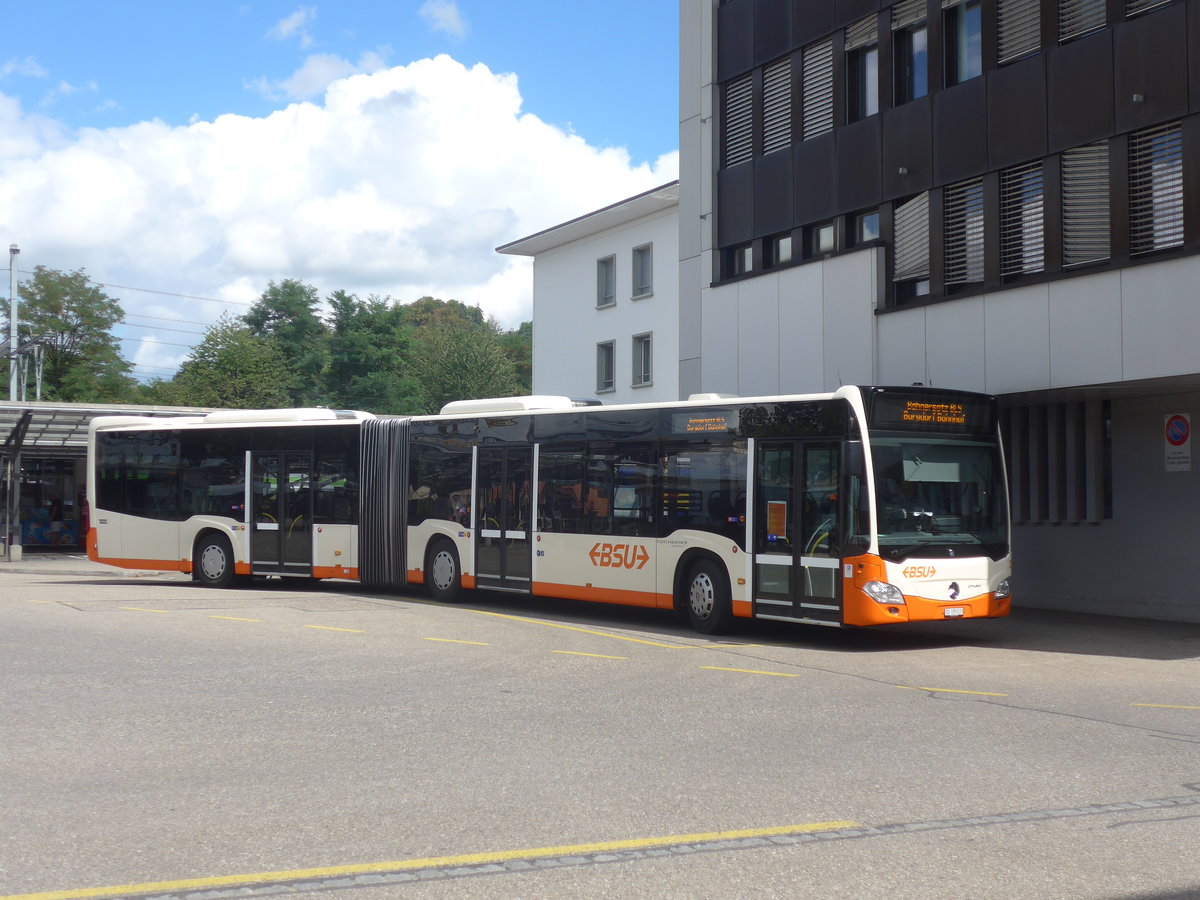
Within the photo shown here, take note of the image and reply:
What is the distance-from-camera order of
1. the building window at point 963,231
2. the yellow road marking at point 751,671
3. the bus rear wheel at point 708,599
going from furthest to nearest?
the building window at point 963,231 → the bus rear wheel at point 708,599 → the yellow road marking at point 751,671

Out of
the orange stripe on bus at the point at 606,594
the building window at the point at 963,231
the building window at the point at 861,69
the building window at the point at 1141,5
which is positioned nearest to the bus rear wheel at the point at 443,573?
the orange stripe on bus at the point at 606,594

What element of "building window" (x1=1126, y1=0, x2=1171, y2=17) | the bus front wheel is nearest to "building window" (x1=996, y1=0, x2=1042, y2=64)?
"building window" (x1=1126, y1=0, x2=1171, y2=17)

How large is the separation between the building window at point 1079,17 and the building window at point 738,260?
25.0 ft

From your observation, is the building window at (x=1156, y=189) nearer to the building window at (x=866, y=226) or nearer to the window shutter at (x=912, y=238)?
the window shutter at (x=912, y=238)

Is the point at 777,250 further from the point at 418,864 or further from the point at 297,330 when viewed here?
the point at 297,330

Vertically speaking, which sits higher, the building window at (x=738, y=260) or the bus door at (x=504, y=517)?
the building window at (x=738, y=260)

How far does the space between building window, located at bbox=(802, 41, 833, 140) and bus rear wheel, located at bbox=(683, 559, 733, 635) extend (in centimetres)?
971

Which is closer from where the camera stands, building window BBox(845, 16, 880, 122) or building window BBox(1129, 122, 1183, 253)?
building window BBox(1129, 122, 1183, 253)

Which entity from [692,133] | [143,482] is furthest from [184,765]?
[692,133]

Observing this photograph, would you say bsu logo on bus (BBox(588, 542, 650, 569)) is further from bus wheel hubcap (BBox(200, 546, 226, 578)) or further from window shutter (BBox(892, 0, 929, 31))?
window shutter (BBox(892, 0, 929, 31))

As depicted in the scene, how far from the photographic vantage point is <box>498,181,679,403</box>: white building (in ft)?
128

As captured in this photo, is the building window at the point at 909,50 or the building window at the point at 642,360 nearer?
the building window at the point at 909,50

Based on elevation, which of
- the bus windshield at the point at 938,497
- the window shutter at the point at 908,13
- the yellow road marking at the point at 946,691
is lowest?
the yellow road marking at the point at 946,691

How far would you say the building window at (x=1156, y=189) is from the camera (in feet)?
53.5
